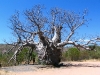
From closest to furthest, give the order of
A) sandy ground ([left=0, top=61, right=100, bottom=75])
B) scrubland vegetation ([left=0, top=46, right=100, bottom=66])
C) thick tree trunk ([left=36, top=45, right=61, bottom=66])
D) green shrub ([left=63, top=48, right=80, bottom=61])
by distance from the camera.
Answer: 1. sandy ground ([left=0, top=61, right=100, bottom=75])
2. thick tree trunk ([left=36, top=45, right=61, bottom=66])
3. scrubland vegetation ([left=0, top=46, right=100, bottom=66])
4. green shrub ([left=63, top=48, right=80, bottom=61])

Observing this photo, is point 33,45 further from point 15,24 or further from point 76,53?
point 76,53

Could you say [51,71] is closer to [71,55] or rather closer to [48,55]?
[48,55]

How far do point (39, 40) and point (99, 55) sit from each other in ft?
51.6

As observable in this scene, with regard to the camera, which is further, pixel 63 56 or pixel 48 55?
pixel 63 56

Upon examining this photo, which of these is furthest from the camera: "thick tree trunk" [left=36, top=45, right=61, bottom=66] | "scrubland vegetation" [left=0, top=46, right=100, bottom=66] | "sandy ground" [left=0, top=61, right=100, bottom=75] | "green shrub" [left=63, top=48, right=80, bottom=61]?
"green shrub" [left=63, top=48, right=80, bottom=61]

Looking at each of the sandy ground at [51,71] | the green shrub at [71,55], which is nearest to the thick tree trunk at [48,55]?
the sandy ground at [51,71]

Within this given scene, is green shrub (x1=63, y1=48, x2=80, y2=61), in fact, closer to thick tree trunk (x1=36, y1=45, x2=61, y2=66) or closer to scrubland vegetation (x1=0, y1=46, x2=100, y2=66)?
scrubland vegetation (x1=0, y1=46, x2=100, y2=66)

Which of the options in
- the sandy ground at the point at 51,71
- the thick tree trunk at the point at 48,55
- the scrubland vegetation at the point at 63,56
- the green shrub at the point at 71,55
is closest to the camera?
the sandy ground at the point at 51,71

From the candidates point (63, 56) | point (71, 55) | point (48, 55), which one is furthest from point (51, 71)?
point (71, 55)

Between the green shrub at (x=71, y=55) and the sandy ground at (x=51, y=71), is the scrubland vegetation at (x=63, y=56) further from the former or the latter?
the sandy ground at (x=51, y=71)

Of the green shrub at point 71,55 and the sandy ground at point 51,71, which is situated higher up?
the green shrub at point 71,55

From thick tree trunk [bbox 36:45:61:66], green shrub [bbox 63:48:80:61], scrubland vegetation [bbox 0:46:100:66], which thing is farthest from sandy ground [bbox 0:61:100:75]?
A: green shrub [bbox 63:48:80:61]

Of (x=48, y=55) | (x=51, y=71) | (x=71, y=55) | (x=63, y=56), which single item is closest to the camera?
(x=51, y=71)

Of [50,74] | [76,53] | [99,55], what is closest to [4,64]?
[50,74]
